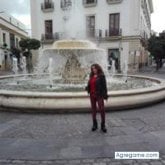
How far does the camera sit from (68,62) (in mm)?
10859

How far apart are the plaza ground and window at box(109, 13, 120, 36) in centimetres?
2350

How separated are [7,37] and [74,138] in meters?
38.1

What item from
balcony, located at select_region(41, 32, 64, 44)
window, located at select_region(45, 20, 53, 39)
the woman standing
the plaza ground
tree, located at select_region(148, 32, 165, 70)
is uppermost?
window, located at select_region(45, 20, 53, 39)

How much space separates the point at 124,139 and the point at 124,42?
83.0 feet

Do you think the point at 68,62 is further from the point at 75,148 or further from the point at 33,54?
the point at 33,54

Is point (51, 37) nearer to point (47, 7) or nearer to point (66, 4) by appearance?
point (47, 7)

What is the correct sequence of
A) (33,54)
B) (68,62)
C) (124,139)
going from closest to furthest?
(124,139)
(68,62)
(33,54)

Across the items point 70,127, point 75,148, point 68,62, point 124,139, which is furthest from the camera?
point 68,62

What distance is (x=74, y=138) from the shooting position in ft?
16.0

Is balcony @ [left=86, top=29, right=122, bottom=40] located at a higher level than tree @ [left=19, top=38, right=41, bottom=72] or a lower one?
higher

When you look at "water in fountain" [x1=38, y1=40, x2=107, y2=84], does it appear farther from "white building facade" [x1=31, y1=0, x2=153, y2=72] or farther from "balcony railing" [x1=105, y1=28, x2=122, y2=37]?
"balcony railing" [x1=105, y1=28, x2=122, y2=37]

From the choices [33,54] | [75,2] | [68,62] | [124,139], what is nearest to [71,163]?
[124,139]

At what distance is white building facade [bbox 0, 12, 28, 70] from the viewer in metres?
37.7

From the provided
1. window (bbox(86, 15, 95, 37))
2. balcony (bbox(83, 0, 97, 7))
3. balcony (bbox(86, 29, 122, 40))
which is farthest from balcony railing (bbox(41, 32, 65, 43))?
balcony (bbox(83, 0, 97, 7))
